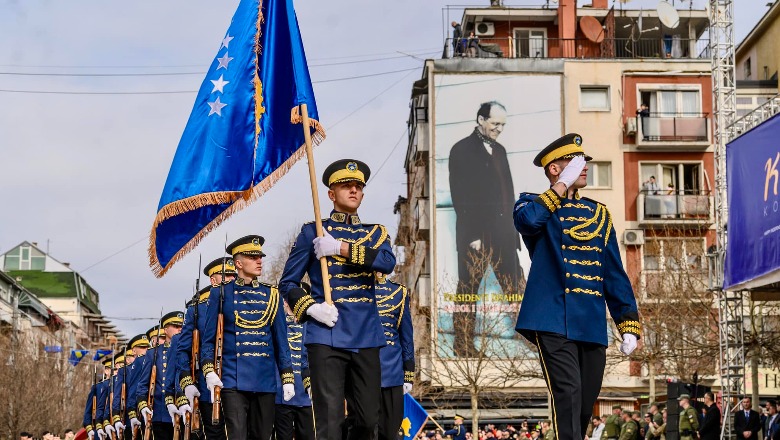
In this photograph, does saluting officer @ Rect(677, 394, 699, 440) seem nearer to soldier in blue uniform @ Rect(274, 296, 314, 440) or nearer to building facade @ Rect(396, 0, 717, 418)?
soldier in blue uniform @ Rect(274, 296, 314, 440)

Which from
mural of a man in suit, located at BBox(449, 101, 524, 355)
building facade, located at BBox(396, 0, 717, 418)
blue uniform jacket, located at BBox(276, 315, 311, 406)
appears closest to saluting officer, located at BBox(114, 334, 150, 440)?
blue uniform jacket, located at BBox(276, 315, 311, 406)

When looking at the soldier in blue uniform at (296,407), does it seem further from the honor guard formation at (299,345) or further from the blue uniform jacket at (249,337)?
the blue uniform jacket at (249,337)

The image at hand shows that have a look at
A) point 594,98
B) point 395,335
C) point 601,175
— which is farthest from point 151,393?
point 594,98

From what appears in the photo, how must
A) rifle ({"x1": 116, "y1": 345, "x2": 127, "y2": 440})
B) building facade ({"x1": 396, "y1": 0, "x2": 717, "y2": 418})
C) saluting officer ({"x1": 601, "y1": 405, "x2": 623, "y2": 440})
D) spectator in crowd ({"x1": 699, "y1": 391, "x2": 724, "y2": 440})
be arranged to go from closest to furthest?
1. rifle ({"x1": 116, "y1": 345, "x2": 127, "y2": 440})
2. spectator in crowd ({"x1": 699, "y1": 391, "x2": 724, "y2": 440})
3. saluting officer ({"x1": 601, "y1": 405, "x2": 623, "y2": 440})
4. building facade ({"x1": 396, "y1": 0, "x2": 717, "y2": 418})

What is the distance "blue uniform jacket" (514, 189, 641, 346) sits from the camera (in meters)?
10.1

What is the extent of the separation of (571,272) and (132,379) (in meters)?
14.1

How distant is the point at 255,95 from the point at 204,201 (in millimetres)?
1152

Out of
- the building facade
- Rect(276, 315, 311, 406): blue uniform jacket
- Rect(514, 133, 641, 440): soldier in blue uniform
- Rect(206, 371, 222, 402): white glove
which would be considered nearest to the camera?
Rect(514, 133, 641, 440): soldier in blue uniform

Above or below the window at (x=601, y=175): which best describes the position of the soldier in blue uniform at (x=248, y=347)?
below

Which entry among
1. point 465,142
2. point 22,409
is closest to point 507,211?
point 465,142

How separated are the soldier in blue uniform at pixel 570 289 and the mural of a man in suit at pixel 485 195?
46.1m

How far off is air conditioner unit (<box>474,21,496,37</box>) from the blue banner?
3175 centimetres

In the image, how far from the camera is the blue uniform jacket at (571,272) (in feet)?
33.0

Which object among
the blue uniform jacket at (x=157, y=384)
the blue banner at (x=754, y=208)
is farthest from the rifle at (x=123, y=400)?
the blue banner at (x=754, y=208)
